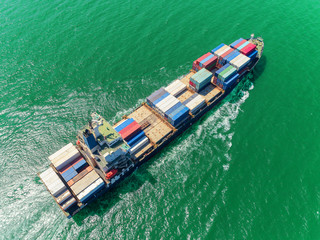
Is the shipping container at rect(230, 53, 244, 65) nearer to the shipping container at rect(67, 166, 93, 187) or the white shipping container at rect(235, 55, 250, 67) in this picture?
the white shipping container at rect(235, 55, 250, 67)

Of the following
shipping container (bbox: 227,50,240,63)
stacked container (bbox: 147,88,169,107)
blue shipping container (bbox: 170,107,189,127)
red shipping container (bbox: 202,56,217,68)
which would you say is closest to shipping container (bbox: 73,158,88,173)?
stacked container (bbox: 147,88,169,107)

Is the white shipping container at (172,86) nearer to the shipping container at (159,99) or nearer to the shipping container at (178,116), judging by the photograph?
the shipping container at (159,99)

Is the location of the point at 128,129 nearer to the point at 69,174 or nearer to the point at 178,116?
the point at 178,116

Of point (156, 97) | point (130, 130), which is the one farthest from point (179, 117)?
point (130, 130)

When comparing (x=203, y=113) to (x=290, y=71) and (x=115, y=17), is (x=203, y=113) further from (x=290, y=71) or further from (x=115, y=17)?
(x=115, y=17)

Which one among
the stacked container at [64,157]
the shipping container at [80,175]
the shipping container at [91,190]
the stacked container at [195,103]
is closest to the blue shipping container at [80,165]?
the shipping container at [80,175]

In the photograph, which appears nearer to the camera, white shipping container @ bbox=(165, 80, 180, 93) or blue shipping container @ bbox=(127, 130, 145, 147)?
blue shipping container @ bbox=(127, 130, 145, 147)

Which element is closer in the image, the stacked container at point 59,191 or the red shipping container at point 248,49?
the stacked container at point 59,191
